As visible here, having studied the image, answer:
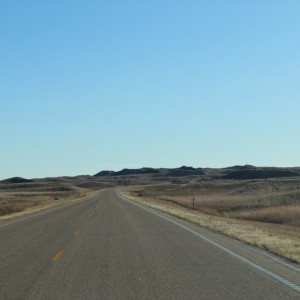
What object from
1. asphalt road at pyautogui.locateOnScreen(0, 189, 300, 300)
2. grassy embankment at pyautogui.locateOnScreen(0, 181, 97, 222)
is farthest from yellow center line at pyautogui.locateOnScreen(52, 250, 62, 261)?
grassy embankment at pyautogui.locateOnScreen(0, 181, 97, 222)

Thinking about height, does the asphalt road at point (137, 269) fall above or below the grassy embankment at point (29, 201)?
below

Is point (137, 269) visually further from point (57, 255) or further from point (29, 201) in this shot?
point (29, 201)

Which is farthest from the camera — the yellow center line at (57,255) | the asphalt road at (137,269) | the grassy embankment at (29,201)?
the grassy embankment at (29,201)

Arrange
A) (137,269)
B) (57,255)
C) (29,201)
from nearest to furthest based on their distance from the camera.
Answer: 1. (137,269)
2. (57,255)
3. (29,201)

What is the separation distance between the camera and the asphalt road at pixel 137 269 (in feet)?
31.3

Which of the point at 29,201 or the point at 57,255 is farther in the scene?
the point at 29,201

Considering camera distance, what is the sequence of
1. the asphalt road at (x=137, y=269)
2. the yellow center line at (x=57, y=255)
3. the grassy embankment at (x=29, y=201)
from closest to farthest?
the asphalt road at (x=137, y=269) → the yellow center line at (x=57, y=255) → the grassy embankment at (x=29, y=201)

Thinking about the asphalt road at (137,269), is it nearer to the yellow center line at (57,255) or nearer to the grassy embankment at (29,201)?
the yellow center line at (57,255)

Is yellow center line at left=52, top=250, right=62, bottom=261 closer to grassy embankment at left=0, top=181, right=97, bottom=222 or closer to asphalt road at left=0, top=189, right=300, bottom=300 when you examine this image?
asphalt road at left=0, top=189, right=300, bottom=300

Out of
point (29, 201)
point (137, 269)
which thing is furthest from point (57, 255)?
point (29, 201)

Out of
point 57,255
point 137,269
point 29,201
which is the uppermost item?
point 29,201

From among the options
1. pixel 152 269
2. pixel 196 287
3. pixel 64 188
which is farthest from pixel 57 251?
pixel 64 188

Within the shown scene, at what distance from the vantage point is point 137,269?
12203 millimetres

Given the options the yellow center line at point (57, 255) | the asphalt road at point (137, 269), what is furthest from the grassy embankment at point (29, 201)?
the yellow center line at point (57, 255)
